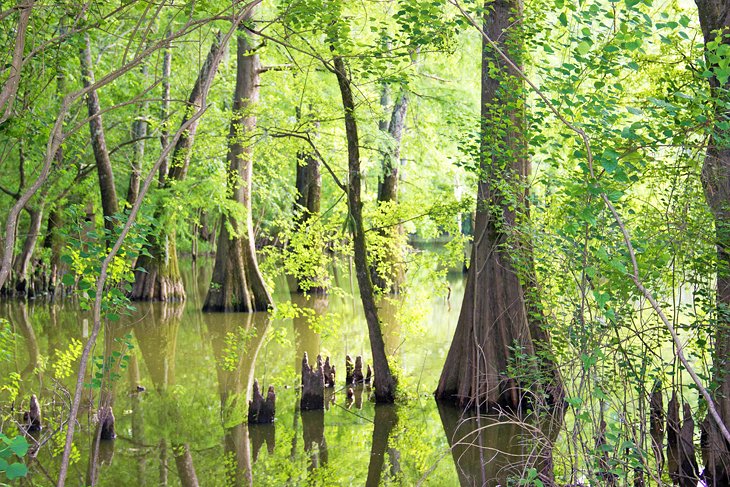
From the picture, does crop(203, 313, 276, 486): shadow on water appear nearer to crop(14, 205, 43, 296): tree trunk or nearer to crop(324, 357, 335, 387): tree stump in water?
crop(324, 357, 335, 387): tree stump in water

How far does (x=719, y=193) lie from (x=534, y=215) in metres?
2.63

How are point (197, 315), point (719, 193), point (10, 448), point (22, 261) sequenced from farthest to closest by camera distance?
point (22, 261), point (197, 315), point (719, 193), point (10, 448)

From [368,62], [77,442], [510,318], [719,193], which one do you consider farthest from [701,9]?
[77,442]

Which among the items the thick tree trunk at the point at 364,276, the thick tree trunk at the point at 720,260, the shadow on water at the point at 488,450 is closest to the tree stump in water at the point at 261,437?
the thick tree trunk at the point at 364,276

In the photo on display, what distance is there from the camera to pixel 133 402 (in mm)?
8742

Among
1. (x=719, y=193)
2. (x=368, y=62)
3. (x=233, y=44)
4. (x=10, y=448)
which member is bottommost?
(x=10, y=448)

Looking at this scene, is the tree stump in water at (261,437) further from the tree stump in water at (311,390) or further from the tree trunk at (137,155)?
the tree trunk at (137,155)

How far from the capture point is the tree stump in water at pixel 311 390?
8508 mm

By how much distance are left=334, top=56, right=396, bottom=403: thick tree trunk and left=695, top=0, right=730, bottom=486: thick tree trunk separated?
371cm

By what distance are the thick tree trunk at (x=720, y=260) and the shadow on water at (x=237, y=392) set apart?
3.26 m

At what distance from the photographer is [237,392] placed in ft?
30.7

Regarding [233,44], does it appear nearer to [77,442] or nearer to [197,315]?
[197,315]

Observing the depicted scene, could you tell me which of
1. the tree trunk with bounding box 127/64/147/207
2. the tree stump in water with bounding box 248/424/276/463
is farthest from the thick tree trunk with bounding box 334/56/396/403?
the tree trunk with bounding box 127/64/147/207

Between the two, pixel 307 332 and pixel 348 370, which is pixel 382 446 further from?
pixel 307 332
